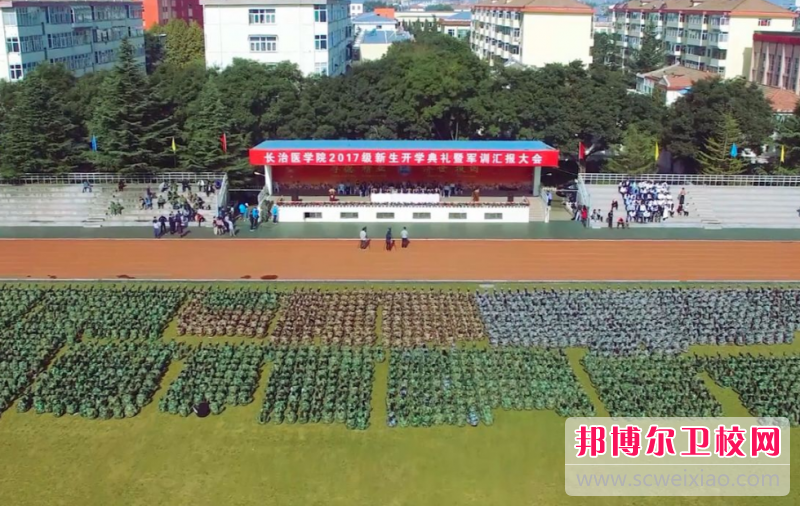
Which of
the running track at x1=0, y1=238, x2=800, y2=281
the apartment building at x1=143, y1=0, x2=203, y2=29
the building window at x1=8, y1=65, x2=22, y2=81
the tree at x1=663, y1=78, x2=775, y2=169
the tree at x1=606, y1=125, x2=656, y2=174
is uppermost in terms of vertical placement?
the apartment building at x1=143, y1=0, x2=203, y2=29

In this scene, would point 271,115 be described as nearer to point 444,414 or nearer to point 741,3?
point 444,414

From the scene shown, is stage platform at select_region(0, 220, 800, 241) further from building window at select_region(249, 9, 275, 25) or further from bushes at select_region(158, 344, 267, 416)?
building window at select_region(249, 9, 275, 25)

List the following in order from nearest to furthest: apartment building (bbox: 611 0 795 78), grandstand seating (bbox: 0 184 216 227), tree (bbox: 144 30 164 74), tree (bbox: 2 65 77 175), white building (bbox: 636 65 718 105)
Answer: grandstand seating (bbox: 0 184 216 227), tree (bbox: 2 65 77 175), white building (bbox: 636 65 718 105), apartment building (bbox: 611 0 795 78), tree (bbox: 144 30 164 74)

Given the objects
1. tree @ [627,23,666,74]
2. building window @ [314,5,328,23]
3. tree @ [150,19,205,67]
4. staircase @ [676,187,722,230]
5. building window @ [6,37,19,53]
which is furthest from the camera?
tree @ [627,23,666,74]

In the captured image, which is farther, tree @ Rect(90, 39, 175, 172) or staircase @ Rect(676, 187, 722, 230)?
tree @ Rect(90, 39, 175, 172)

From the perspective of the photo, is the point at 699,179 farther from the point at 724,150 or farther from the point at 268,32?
the point at 268,32

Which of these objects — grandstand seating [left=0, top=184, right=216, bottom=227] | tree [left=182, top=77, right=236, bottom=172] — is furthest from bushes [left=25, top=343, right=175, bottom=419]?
tree [left=182, top=77, right=236, bottom=172]

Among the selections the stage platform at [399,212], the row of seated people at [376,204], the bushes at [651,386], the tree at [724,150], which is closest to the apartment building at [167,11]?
the row of seated people at [376,204]
